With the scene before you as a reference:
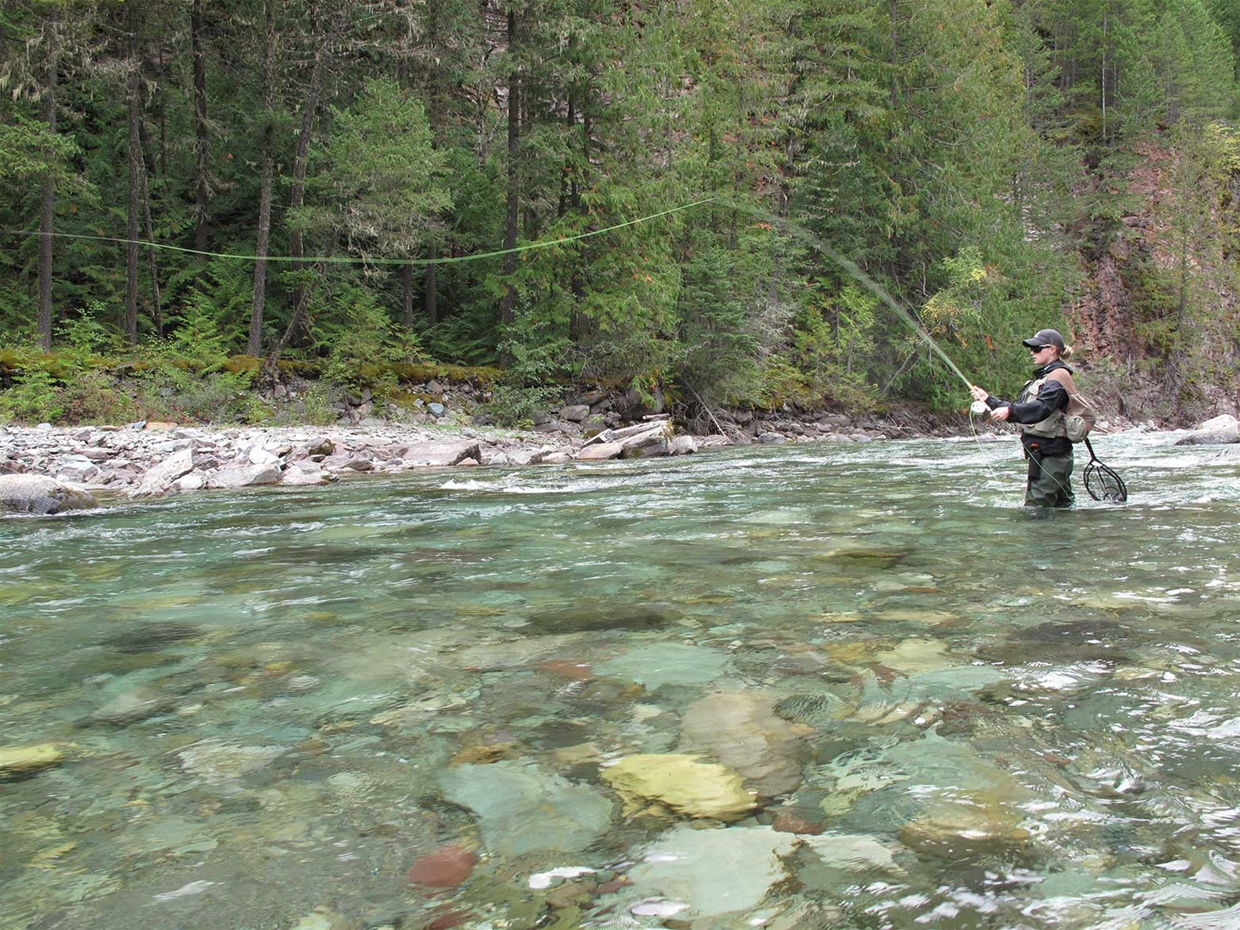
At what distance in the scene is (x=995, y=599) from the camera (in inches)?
163

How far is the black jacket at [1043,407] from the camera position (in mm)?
6617

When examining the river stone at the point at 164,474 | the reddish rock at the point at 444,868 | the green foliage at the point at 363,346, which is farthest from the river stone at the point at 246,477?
the reddish rock at the point at 444,868

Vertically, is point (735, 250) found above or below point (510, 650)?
above

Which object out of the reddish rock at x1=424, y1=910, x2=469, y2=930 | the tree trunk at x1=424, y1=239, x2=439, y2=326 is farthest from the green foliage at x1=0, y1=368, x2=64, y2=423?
the reddish rock at x1=424, y1=910, x2=469, y2=930

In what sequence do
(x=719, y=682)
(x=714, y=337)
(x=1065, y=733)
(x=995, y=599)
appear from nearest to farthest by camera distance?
(x=1065, y=733), (x=719, y=682), (x=995, y=599), (x=714, y=337)

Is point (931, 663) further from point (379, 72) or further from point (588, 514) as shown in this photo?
point (379, 72)

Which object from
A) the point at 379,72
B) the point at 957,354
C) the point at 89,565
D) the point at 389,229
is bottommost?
the point at 89,565

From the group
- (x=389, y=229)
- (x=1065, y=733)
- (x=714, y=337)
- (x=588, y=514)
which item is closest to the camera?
(x=1065, y=733)

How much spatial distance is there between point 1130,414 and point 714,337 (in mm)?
24489

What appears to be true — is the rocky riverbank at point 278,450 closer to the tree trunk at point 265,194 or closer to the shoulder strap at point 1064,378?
the tree trunk at point 265,194

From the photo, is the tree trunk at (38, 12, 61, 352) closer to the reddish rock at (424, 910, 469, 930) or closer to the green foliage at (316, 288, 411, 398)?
the green foliage at (316, 288, 411, 398)

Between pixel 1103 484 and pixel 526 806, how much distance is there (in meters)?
6.96

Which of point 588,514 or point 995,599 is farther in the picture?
point 588,514

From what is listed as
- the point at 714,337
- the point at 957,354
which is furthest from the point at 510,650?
the point at 957,354
